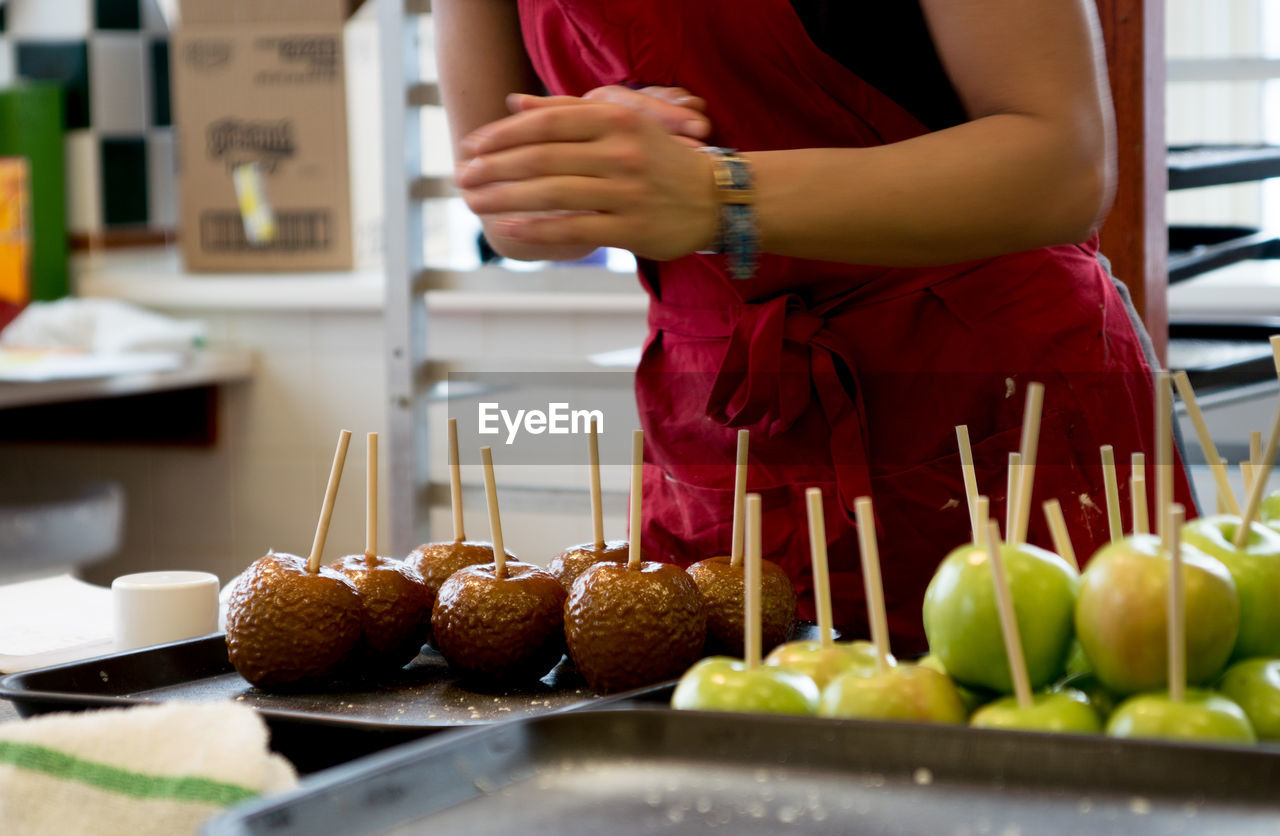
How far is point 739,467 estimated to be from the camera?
0.95 m

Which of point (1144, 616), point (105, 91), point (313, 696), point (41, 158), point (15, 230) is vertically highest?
point (105, 91)

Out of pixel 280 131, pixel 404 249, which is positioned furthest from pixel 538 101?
pixel 280 131

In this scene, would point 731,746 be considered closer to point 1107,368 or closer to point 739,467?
point 739,467

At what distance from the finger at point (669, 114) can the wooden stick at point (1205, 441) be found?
0.45 meters

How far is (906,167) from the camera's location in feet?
3.31

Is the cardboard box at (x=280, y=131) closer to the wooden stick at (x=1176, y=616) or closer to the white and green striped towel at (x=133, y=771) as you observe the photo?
the white and green striped towel at (x=133, y=771)

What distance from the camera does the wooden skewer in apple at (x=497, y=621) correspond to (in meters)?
0.92

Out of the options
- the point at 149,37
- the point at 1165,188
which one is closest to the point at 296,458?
the point at 149,37

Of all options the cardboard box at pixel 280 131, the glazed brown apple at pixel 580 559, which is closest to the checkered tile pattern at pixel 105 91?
the cardboard box at pixel 280 131

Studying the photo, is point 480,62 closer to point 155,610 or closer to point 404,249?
point 155,610

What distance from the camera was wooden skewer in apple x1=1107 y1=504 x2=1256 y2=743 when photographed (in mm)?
610

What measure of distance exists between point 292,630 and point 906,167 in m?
0.53

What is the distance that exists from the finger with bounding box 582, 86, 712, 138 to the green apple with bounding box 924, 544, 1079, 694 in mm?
540

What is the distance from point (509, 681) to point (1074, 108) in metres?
0.56
